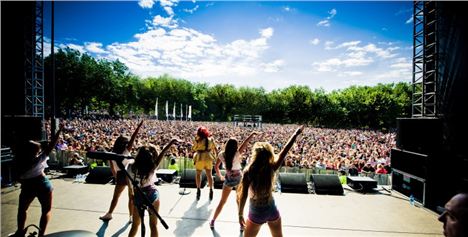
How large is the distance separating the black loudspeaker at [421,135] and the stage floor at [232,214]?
4.60 ft

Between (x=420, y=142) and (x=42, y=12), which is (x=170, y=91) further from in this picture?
(x=420, y=142)

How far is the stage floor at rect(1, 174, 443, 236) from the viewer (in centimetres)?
405

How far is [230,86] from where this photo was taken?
75875 millimetres

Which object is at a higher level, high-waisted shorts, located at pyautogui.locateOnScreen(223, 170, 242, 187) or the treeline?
the treeline

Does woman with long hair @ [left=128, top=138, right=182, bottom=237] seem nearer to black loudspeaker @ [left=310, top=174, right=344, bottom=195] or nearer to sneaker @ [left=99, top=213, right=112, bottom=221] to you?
sneaker @ [left=99, top=213, right=112, bottom=221]

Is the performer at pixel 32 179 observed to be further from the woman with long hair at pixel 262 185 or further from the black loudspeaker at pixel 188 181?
the black loudspeaker at pixel 188 181

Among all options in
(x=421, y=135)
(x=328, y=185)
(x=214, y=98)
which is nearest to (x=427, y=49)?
(x=421, y=135)

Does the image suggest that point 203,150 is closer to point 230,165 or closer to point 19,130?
point 230,165

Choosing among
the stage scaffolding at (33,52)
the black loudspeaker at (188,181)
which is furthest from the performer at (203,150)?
the stage scaffolding at (33,52)

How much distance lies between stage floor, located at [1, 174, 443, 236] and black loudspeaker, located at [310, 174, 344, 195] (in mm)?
233

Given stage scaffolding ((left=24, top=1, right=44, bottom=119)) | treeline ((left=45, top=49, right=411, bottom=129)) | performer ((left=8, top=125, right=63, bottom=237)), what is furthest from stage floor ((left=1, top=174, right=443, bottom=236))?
treeline ((left=45, top=49, right=411, bottom=129))

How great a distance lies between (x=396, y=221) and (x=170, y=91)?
6837 centimetres

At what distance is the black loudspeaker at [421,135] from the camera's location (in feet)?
17.1

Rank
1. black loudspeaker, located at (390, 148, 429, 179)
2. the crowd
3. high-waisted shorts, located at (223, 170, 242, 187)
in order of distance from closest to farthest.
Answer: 1. high-waisted shorts, located at (223, 170, 242, 187)
2. black loudspeaker, located at (390, 148, 429, 179)
3. the crowd
